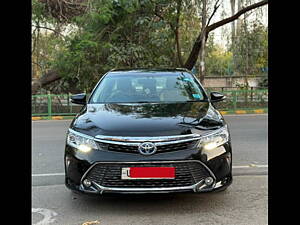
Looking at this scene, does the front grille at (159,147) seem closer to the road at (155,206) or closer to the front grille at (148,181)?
the front grille at (148,181)

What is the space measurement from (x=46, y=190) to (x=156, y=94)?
186cm

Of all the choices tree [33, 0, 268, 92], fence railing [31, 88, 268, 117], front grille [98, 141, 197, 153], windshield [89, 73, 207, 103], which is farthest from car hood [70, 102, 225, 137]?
tree [33, 0, 268, 92]

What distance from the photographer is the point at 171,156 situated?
2.96 m

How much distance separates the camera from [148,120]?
10.7 ft

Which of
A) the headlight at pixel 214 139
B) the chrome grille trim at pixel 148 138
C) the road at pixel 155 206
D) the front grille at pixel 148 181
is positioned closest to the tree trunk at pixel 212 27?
the road at pixel 155 206

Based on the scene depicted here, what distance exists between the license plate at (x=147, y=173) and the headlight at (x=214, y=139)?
38cm

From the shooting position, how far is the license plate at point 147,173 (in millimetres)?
2939

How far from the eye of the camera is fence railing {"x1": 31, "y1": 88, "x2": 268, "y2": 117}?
12.7m

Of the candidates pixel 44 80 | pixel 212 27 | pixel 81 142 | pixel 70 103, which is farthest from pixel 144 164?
pixel 44 80

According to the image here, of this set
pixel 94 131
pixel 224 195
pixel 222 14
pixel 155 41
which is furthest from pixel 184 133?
pixel 222 14

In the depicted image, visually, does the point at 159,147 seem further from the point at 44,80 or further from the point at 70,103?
the point at 44,80

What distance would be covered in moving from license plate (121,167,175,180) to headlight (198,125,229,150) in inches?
15.1

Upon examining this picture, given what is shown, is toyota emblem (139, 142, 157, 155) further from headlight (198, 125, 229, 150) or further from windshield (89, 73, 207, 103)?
windshield (89, 73, 207, 103)
